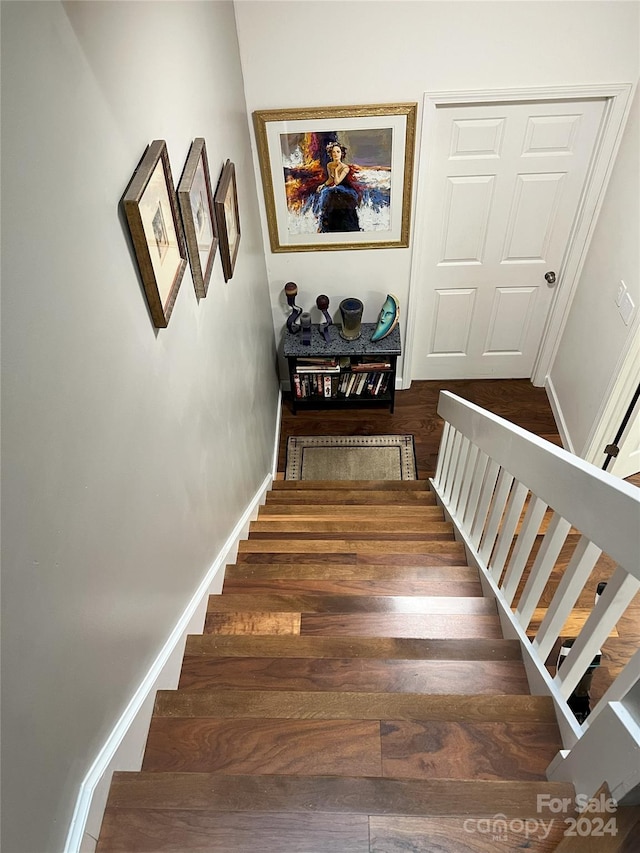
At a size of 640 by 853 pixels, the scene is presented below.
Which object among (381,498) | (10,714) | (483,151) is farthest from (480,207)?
(10,714)

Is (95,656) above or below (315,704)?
above

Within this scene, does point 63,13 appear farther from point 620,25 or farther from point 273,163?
point 620,25

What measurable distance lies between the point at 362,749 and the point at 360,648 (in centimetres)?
37

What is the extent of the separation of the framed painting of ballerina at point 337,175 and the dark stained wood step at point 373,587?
2.10 m

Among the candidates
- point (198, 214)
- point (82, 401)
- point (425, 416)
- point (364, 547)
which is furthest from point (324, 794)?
point (425, 416)

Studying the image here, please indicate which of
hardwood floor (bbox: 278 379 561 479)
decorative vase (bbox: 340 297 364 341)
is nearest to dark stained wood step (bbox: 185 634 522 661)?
hardwood floor (bbox: 278 379 561 479)

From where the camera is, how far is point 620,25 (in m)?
2.56

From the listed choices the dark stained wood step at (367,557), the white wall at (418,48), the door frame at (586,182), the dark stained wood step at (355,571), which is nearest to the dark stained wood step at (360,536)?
the dark stained wood step at (367,557)

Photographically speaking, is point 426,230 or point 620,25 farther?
point 426,230

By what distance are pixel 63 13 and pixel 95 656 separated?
46.0 inches

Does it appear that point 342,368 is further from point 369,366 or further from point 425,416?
point 425,416

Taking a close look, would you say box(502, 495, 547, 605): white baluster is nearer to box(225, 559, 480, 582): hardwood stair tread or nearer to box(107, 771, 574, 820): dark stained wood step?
box(225, 559, 480, 582): hardwood stair tread

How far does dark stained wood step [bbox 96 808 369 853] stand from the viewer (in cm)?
108

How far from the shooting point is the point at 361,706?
144cm
